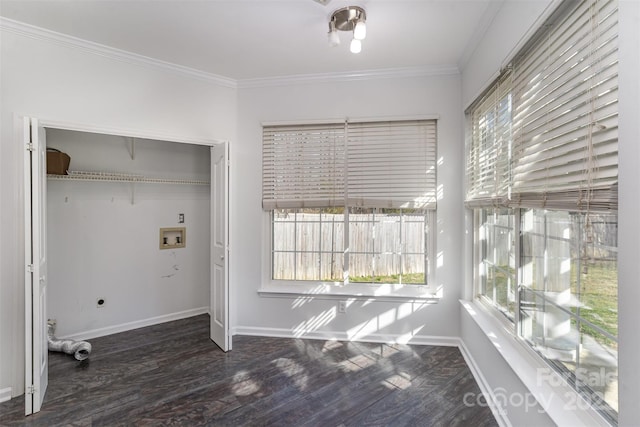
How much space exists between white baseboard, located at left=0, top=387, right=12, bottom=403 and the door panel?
1481 mm

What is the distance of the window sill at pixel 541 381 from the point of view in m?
1.26

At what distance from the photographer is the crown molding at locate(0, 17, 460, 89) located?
2.24 m

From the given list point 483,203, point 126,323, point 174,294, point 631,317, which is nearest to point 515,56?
point 483,203

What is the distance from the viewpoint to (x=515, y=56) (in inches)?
67.6

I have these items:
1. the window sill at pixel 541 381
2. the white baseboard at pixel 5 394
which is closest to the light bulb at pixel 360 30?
the window sill at pixel 541 381

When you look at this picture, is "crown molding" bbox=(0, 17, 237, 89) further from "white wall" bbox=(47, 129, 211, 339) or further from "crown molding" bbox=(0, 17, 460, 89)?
"white wall" bbox=(47, 129, 211, 339)

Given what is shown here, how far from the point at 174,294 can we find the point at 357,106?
312 cm

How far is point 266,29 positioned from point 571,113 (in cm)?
204

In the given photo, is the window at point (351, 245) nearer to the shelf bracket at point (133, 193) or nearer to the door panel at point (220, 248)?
the door panel at point (220, 248)

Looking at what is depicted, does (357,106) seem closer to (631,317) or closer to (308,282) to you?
(308,282)

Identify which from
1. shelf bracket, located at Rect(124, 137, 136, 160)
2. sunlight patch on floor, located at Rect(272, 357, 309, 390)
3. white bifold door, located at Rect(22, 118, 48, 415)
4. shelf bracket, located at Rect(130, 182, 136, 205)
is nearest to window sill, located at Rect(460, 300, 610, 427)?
sunlight patch on floor, located at Rect(272, 357, 309, 390)

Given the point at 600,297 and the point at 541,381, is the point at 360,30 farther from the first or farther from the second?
the point at 541,381

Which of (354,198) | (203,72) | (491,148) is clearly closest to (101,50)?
(203,72)

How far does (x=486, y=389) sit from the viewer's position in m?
2.12
